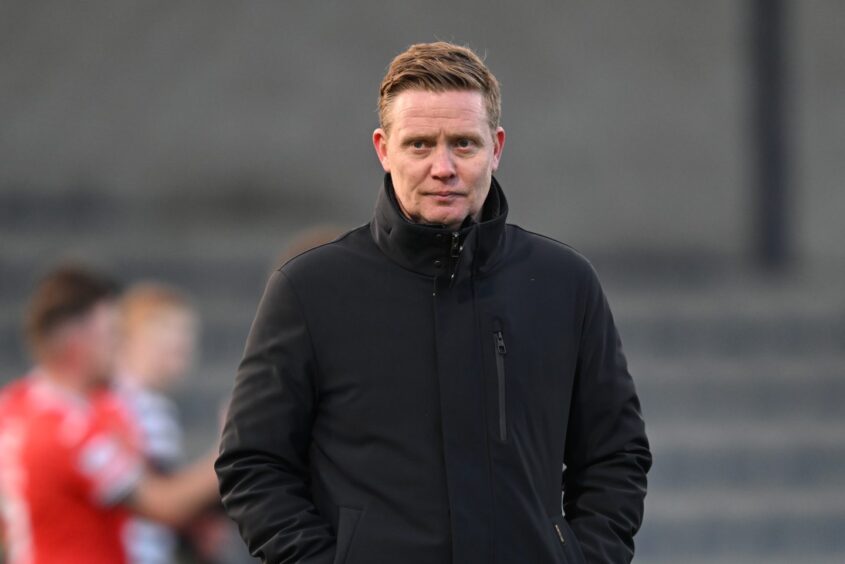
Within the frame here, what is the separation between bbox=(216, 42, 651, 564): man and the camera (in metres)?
2.22

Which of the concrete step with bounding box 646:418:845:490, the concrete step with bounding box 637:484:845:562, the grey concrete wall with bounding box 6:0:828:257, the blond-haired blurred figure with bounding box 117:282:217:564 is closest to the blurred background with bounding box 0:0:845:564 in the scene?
the grey concrete wall with bounding box 6:0:828:257

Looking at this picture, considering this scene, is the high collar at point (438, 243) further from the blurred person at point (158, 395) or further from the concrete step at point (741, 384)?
the concrete step at point (741, 384)

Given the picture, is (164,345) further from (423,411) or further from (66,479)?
(423,411)

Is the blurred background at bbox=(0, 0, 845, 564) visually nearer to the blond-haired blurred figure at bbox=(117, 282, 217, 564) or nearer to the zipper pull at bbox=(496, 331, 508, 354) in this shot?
the blond-haired blurred figure at bbox=(117, 282, 217, 564)

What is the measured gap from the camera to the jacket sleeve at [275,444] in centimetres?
221

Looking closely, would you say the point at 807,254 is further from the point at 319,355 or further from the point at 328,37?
the point at 319,355

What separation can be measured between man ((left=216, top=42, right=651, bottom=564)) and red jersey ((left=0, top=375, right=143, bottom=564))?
150 centimetres

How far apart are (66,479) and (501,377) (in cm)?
174

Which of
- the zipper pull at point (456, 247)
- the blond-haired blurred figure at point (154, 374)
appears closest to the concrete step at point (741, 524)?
the blond-haired blurred figure at point (154, 374)

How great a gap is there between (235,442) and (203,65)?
10.1 metres

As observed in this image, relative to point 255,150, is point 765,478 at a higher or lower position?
lower

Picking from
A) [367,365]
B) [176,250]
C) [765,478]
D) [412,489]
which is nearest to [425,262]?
[367,365]

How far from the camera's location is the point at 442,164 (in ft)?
7.41

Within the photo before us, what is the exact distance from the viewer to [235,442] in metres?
2.27
